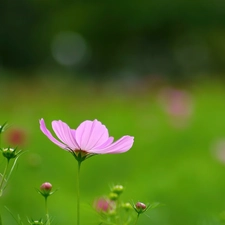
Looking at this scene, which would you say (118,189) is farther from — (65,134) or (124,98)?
(124,98)

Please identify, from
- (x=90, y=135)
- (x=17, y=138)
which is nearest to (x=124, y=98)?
(x=17, y=138)

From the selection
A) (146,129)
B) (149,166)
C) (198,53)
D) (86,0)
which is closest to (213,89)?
(146,129)

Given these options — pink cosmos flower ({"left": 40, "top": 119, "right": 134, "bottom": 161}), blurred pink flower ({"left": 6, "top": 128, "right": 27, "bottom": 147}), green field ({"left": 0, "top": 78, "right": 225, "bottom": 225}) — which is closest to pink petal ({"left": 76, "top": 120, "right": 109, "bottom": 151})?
pink cosmos flower ({"left": 40, "top": 119, "right": 134, "bottom": 161})

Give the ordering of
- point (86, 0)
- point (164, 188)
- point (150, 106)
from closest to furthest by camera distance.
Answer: point (164, 188)
point (150, 106)
point (86, 0)

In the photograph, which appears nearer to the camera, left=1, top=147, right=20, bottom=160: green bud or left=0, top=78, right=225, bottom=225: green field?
left=1, top=147, right=20, bottom=160: green bud

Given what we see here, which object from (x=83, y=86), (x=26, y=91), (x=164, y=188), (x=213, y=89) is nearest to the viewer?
(x=164, y=188)

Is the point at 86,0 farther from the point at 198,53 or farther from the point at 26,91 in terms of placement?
the point at 26,91

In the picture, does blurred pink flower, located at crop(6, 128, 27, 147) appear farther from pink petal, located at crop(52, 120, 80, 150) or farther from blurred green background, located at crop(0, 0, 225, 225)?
pink petal, located at crop(52, 120, 80, 150)
